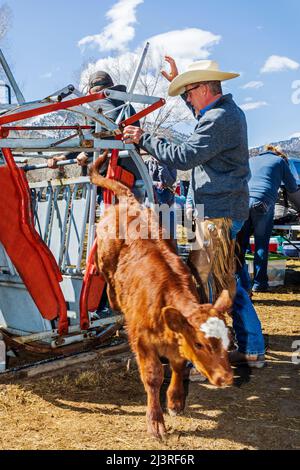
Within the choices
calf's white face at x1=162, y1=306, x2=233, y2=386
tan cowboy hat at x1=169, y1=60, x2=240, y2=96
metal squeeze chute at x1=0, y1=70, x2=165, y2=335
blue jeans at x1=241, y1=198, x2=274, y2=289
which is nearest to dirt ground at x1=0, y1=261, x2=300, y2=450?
metal squeeze chute at x1=0, y1=70, x2=165, y2=335

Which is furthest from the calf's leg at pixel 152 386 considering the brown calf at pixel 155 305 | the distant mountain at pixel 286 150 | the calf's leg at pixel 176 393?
the distant mountain at pixel 286 150

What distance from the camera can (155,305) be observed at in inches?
125

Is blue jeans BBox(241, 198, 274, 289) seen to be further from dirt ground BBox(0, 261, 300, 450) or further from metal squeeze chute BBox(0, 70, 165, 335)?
metal squeeze chute BBox(0, 70, 165, 335)

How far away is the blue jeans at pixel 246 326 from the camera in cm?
443

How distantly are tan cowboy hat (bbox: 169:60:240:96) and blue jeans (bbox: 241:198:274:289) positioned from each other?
3701mm

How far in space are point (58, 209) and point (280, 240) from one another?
18.4 feet

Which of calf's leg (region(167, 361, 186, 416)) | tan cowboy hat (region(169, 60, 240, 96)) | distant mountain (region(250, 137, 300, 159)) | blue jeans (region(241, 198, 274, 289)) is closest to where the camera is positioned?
calf's leg (region(167, 361, 186, 416))

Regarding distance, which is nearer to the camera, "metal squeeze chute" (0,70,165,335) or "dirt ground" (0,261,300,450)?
"dirt ground" (0,261,300,450)

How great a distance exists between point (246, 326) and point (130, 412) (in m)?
1.32

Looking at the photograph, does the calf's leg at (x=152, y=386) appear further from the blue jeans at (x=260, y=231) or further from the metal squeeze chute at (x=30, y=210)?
the blue jeans at (x=260, y=231)

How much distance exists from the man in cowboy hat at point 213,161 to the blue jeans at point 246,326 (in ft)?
1.02

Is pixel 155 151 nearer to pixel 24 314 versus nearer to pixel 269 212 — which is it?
pixel 24 314

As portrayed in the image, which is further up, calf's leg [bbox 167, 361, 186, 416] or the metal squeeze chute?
the metal squeeze chute

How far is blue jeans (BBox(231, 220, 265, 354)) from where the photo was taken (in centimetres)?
443
